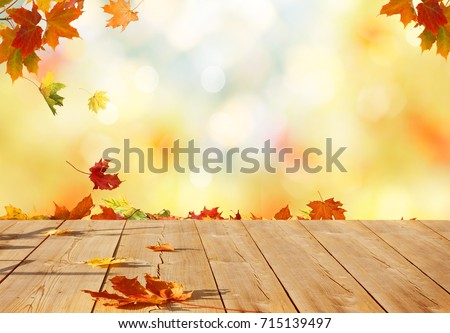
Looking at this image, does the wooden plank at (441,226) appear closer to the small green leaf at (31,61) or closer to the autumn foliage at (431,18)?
the autumn foliage at (431,18)

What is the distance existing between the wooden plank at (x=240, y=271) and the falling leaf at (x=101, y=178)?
0.49 m

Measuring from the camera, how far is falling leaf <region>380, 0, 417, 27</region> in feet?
7.05

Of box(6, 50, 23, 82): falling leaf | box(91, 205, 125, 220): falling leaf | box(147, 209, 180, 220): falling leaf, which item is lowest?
box(147, 209, 180, 220): falling leaf

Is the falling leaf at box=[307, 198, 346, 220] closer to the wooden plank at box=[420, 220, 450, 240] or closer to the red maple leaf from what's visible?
the wooden plank at box=[420, 220, 450, 240]

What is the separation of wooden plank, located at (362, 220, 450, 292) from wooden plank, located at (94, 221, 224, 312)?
588 millimetres

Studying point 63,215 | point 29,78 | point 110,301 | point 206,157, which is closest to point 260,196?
point 206,157

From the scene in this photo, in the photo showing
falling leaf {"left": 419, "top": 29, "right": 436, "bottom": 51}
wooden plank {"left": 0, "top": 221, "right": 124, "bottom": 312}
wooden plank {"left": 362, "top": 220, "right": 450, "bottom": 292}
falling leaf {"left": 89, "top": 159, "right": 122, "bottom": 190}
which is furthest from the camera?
falling leaf {"left": 89, "top": 159, "right": 122, "bottom": 190}

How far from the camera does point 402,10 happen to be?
221cm

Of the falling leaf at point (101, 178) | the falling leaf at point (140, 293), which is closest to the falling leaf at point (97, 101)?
the falling leaf at point (101, 178)

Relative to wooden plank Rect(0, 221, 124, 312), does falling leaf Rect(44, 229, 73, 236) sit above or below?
above

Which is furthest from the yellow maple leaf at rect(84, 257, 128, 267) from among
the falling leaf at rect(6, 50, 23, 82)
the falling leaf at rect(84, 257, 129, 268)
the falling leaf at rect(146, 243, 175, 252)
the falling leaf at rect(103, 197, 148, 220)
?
the falling leaf at rect(103, 197, 148, 220)

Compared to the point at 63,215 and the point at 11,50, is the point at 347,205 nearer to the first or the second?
the point at 63,215

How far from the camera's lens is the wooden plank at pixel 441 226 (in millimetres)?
2451

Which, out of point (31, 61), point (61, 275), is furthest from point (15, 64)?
point (61, 275)
